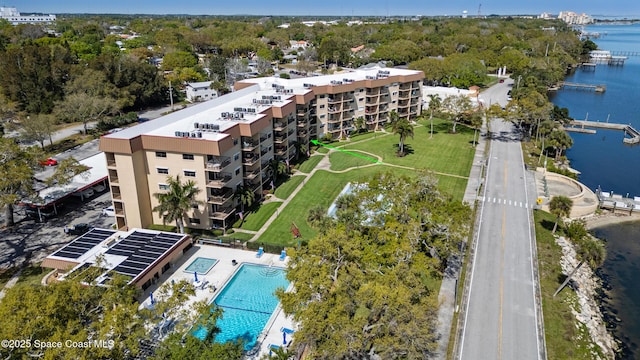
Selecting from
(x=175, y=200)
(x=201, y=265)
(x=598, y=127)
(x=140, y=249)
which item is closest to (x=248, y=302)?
(x=201, y=265)

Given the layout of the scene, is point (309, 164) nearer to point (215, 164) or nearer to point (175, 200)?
point (215, 164)

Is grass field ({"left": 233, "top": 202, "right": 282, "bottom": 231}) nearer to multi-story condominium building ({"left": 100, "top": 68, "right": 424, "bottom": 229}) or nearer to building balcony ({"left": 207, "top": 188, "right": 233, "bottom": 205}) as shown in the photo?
multi-story condominium building ({"left": 100, "top": 68, "right": 424, "bottom": 229})

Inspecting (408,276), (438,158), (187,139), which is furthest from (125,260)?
(438,158)

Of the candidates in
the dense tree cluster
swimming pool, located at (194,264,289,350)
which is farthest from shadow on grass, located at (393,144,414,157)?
swimming pool, located at (194,264,289,350)

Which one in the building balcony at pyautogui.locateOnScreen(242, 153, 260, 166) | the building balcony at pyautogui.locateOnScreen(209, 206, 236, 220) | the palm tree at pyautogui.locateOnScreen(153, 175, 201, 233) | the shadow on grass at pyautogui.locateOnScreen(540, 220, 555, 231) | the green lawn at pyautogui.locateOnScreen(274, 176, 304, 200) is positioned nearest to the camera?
the palm tree at pyautogui.locateOnScreen(153, 175, 201, 233)

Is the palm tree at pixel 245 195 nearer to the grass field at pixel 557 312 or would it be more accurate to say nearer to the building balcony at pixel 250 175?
the building balcony at pixel 250 175
